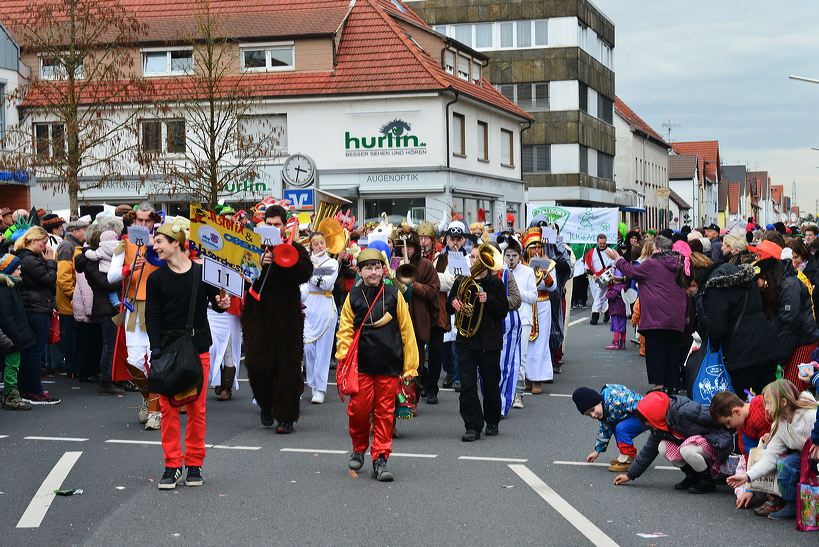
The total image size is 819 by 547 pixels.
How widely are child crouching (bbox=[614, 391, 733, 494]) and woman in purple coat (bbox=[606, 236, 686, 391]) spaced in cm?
417

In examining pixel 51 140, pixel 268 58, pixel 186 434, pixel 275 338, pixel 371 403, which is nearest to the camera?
pixel 186 434

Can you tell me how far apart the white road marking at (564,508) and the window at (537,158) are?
51195 millimetres

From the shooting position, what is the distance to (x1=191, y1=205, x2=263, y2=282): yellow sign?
29.6ft

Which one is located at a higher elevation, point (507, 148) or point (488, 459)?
point (507, 148)

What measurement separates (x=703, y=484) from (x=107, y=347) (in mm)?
7772

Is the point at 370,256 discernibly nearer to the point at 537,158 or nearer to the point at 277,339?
the point at 277,339

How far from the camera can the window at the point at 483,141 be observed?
41.3 m

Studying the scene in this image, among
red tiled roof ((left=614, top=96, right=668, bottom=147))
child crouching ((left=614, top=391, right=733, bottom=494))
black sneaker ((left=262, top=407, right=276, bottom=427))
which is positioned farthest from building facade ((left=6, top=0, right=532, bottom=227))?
red tiled roof ((left=614, top=96, right=668, bottom=147))

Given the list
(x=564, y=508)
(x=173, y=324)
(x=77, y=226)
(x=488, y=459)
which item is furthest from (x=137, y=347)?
(x=564, y=508)

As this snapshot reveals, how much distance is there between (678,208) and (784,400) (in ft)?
329

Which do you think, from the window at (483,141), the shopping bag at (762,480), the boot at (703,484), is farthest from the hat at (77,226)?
the window at (483,141)

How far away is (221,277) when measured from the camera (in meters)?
8.88

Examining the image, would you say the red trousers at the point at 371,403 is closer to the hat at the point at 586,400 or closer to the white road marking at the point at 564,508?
the white road marking at the point at 564,508

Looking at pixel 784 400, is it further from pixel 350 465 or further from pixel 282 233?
pixel 282 233
